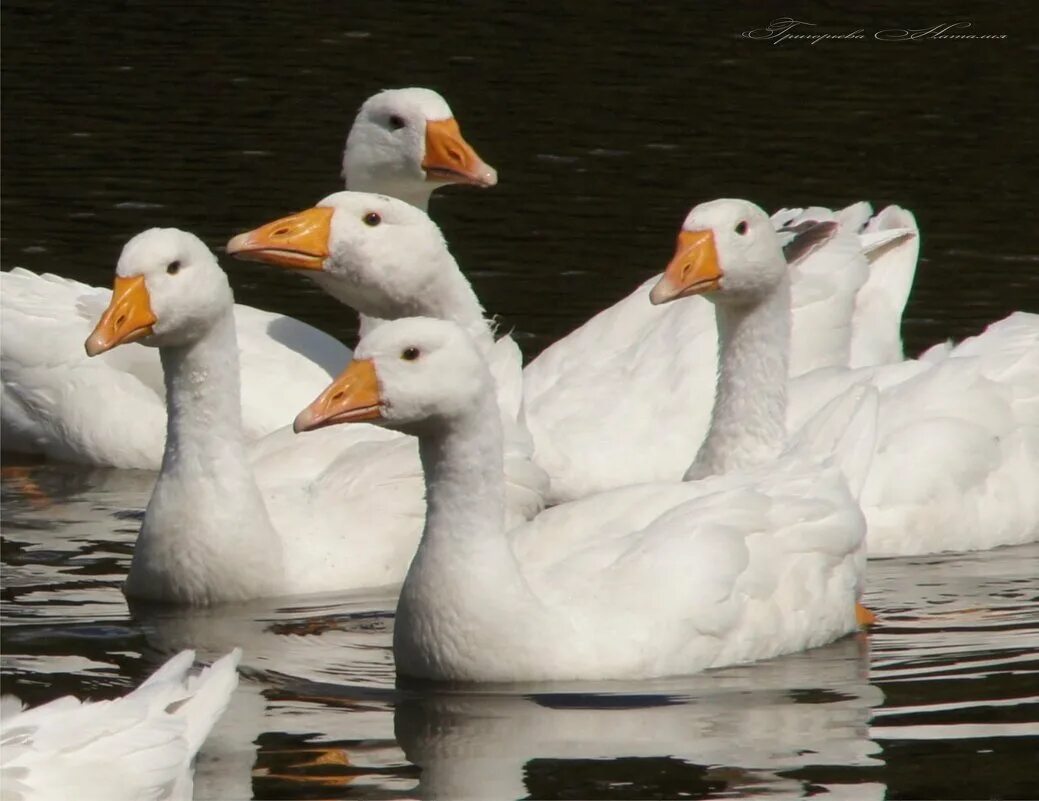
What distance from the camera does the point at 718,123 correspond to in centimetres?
1898

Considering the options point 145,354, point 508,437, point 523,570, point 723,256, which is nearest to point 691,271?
point 723,256

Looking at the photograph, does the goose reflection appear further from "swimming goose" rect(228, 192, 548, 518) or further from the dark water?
"swimming goose" rect(228, 192, 548, 518)

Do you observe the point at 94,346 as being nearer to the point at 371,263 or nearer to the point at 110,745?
the point at 371,263

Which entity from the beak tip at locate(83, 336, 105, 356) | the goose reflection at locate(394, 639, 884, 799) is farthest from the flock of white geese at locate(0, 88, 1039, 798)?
the goose reflection at locate(394, 639, 884, 799)

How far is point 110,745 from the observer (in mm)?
7125

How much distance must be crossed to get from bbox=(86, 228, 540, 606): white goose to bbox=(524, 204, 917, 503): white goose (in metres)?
1.41

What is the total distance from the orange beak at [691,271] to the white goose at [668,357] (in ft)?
5.07

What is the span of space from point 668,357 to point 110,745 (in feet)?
18.3

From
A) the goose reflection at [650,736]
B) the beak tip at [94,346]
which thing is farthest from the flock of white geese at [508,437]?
the goose reflection at [650,736]

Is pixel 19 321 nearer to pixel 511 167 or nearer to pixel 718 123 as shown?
pixel 511 167

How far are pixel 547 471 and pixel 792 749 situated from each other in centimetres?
364

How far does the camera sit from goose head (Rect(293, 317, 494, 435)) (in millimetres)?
8688

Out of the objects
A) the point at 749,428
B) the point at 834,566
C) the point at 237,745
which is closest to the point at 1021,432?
the point at 749,428

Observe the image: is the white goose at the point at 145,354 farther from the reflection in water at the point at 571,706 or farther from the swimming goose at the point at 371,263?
the reflection in water at the point at 571,706
